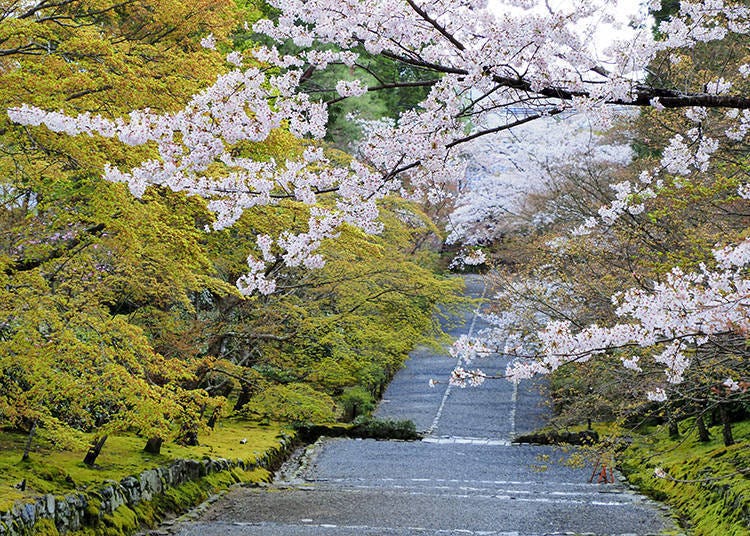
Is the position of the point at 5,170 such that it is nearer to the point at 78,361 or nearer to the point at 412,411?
the point at 78,361

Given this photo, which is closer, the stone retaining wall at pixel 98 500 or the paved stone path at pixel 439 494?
the stone retaining wall at pixel 98 500

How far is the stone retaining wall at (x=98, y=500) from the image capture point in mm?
5371

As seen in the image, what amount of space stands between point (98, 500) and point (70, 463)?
827mm

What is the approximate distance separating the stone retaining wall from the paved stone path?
49cm

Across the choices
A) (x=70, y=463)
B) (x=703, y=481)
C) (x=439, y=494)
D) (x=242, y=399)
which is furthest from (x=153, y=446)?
(x=703, y=481)

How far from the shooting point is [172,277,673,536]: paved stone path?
291 inches

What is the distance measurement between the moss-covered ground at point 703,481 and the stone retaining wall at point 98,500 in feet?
14.3

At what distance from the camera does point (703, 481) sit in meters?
5.20

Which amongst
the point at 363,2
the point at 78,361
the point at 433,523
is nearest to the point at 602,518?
the point at 433,523

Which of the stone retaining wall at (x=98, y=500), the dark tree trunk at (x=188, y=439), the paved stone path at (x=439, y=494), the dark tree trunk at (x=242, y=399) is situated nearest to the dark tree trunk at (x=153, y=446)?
the stone retaining wall at (x=98, y=500)

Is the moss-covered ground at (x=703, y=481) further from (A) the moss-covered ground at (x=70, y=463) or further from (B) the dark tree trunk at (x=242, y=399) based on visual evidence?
(B) the dark tree trunk at (x=242, y=399)

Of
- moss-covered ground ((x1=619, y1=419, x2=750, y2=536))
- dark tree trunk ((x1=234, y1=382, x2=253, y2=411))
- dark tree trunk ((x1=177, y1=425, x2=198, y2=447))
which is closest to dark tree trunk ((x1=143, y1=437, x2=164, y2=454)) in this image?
dark tree trunk ((x1=177, y1=425, x2=198, y2=447))

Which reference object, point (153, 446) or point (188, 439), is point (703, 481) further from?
point (188, 439)

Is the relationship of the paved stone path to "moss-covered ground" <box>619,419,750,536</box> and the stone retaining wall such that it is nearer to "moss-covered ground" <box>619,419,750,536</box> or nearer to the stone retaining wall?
"moss-covered ground" <box>619,419,750,536</box>
